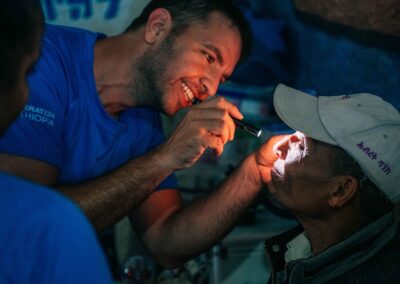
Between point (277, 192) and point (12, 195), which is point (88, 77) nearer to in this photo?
point (277, 192)

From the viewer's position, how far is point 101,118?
8.39 feet

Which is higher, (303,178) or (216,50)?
(216,50)

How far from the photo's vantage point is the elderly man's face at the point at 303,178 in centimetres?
204

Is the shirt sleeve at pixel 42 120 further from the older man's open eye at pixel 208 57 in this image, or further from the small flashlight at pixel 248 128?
the small flashlight at pixel 248 128

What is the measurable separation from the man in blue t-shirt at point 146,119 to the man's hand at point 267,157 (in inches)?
1.2

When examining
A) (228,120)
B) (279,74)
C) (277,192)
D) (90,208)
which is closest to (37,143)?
(90,208)

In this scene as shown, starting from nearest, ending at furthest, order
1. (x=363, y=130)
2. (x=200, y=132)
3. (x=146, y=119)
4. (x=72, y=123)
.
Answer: (x=363, y=130), (x=200, y=132), (x=72, y=123), (x=146, y=119)

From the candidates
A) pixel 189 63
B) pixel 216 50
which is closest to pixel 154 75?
pixel 189 63

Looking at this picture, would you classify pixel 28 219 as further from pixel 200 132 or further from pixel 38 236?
pixel 200 132

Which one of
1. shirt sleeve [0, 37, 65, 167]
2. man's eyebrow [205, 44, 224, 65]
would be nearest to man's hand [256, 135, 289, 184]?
man's eyebrow [205, 44, 224, 65]

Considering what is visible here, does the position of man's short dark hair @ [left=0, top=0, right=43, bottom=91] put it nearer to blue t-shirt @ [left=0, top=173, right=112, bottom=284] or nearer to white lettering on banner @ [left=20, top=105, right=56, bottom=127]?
blue t-shirt @ [left=0, top=173, right=112, bottom=284]

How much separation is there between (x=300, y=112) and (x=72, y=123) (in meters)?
1.10

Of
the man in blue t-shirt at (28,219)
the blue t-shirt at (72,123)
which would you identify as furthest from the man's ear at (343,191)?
the man in blue t-shirt at (28,219)

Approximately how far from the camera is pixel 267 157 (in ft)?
7.83
